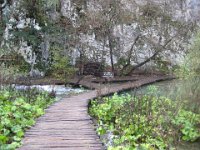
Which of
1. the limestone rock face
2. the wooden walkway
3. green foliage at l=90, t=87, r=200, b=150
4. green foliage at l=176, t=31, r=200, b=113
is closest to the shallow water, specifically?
green foliage at l=90, t=87, r=200, b=150

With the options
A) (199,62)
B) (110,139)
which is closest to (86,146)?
(110,139)

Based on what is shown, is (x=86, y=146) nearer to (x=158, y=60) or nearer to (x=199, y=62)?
(x=199, y=62)

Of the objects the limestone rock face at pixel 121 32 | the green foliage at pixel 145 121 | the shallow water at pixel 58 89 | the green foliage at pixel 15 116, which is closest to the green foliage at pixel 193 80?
the green foliage at pixel 145 121

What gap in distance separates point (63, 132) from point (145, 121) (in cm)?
232

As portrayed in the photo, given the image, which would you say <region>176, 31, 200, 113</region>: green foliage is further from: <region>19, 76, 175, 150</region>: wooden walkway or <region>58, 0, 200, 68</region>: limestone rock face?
<region>58, 0, 200, 68</region>: limestone rock face

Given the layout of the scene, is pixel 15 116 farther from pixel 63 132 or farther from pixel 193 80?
pixel 193 80

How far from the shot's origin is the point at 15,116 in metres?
7.85

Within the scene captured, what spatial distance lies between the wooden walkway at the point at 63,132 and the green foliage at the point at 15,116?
158mm

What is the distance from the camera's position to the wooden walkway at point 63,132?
598cm

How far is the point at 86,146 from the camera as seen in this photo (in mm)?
5914

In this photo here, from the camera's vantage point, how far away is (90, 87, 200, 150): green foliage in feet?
25.2

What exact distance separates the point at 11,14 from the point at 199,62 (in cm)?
1284

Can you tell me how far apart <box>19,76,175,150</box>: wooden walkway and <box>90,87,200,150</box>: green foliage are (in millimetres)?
451

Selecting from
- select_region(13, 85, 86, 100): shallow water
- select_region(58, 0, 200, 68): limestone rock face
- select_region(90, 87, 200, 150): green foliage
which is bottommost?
select_region(90, 87, 200, 150): green foliage
